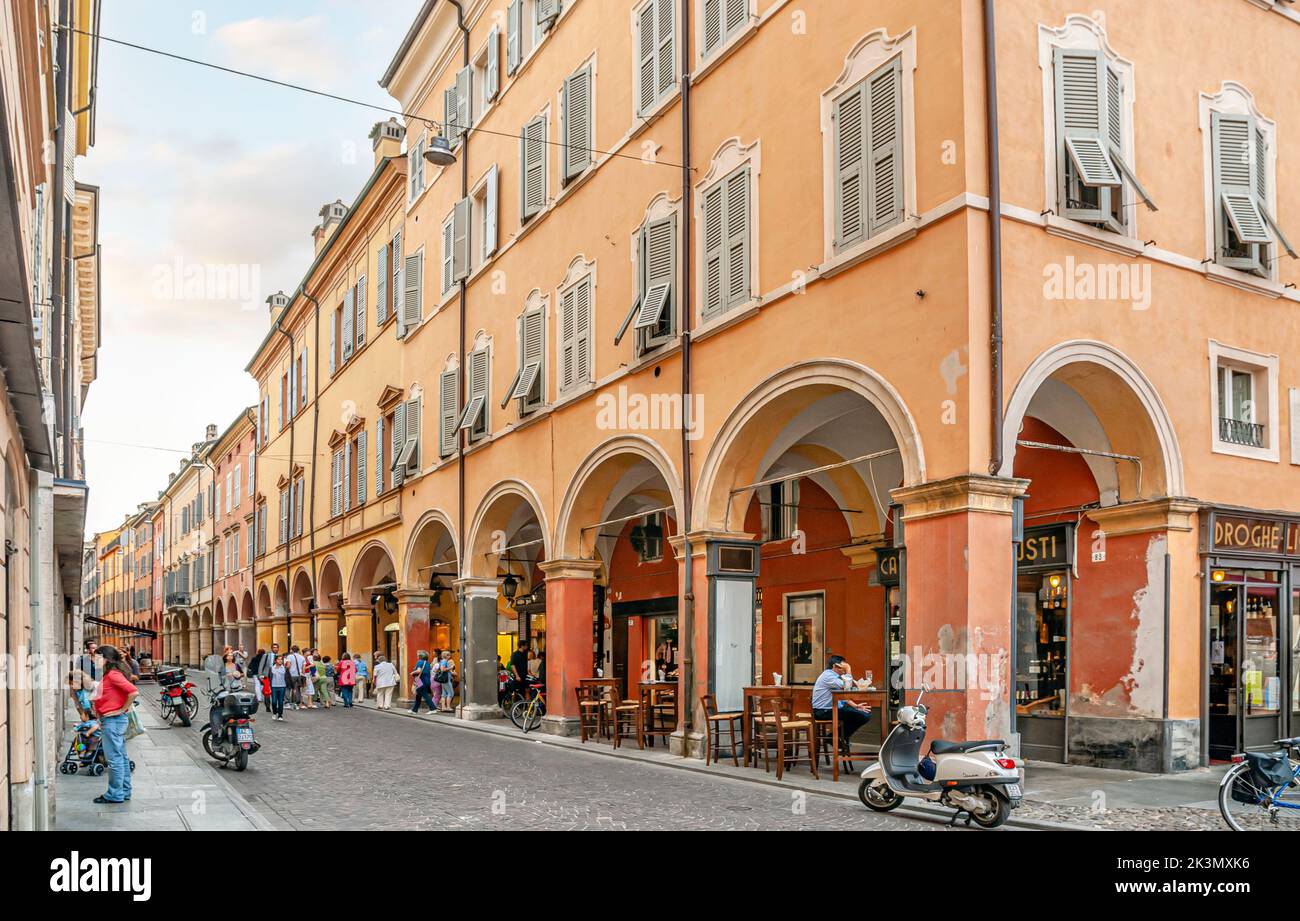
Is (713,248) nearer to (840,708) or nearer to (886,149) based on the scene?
(886,149)

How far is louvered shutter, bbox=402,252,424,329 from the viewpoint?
101ft

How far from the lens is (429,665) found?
92.9 ft

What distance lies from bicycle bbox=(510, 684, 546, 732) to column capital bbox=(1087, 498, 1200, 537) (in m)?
10.9

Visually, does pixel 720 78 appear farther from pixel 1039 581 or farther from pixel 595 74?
pixel 1039 581

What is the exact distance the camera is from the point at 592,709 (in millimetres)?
20109

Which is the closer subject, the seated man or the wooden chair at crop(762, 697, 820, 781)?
the wooden chair at crop(762, 697, 820, 781)

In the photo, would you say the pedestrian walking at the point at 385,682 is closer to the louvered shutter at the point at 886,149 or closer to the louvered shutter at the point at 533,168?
the louvered shutter at the point at 533,168

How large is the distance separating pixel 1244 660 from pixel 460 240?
18.6 metres

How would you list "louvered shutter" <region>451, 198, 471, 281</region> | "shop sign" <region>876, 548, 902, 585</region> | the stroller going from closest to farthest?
the stroller
"shop sign" <region>876, 548, 902, 585</region>
"louvered shutter" <region>451, 198, 471, 281</region>

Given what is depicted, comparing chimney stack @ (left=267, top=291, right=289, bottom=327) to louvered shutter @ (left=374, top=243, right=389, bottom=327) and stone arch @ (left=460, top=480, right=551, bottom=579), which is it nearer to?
louvered shutter @ (left=374, top=243, right=389, bottom=327)

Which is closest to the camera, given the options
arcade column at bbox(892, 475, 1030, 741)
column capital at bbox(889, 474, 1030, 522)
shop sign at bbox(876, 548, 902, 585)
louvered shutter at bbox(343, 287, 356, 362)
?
arcade column at bbox(892, 475, 1030, 741)

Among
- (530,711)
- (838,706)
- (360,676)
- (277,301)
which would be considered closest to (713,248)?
(838,706)

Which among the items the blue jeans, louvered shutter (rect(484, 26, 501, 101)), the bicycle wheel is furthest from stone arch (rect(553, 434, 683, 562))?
the bicycle wheel
